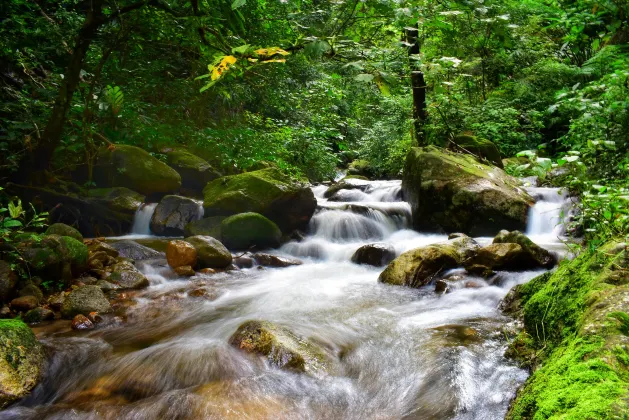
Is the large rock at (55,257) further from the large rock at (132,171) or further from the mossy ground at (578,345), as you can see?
the mossy ground at (578,345)

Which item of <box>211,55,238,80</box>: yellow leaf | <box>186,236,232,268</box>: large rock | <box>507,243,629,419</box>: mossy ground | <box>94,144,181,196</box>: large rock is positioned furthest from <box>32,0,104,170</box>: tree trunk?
<box>507,243,629,419</box>: mossy ground

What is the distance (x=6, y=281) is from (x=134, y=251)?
8.67 feet

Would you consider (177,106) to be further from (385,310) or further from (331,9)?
(331,9)

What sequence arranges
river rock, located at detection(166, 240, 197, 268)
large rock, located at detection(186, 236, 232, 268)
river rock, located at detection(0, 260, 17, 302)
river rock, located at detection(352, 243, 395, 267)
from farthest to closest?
river rock, located at detection(352, 243, 395, 267)
large rock, located at detection(186, 236, 232, 268)
river rock, located at detection(166, 240, 197, 268)
river rock, located at detection(0, 260, 17, 302)

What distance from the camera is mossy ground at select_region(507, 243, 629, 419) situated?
1849 mm

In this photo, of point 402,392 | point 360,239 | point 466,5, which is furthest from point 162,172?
point 466,5

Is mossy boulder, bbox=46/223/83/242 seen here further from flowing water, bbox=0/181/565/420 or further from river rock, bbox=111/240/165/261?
flowing water, bbox=0/181/565/420

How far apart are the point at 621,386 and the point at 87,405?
354 cm

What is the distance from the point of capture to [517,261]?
19.8 feet

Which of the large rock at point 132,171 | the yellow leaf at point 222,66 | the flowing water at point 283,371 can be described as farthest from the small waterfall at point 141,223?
the yellow leaf at point 222,66

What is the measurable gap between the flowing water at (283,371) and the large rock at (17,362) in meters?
0.09

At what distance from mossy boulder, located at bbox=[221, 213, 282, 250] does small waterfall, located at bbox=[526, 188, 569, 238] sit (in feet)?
17.3

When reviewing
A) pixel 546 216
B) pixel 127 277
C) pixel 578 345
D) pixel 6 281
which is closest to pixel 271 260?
pixel 127 277

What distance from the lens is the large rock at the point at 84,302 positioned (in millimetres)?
4934
